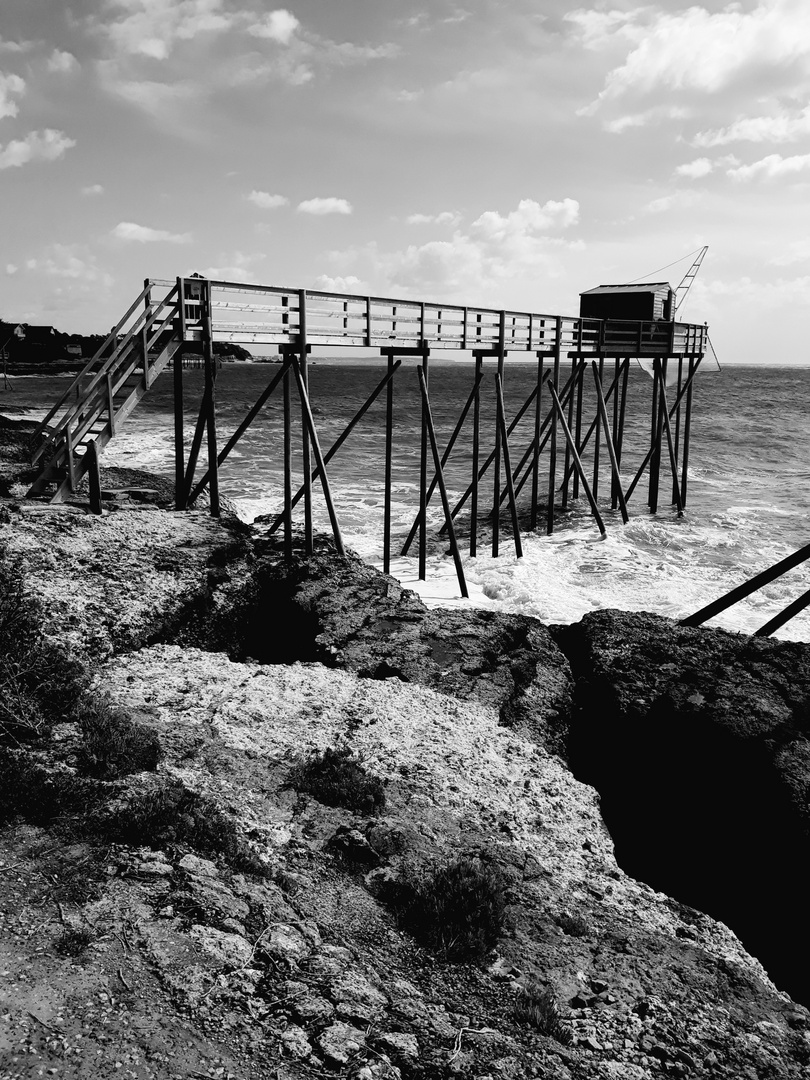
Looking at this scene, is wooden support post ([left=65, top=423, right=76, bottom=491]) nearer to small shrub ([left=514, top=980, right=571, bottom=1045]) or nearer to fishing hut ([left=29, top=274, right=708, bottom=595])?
fishing hut ([left=29, top=274, right=708, bottom=595])

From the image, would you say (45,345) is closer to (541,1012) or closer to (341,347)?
(341,347)

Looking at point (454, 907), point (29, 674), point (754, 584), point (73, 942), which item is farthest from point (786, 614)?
point (29, 674)

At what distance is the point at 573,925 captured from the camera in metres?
5.25

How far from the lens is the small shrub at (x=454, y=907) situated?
4.87 metres

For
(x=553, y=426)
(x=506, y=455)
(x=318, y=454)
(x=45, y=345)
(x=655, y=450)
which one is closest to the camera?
(x=318, y=454)

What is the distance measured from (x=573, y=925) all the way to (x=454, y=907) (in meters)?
0.81

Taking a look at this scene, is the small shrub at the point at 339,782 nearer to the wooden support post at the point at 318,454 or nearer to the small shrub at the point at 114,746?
the small shrub at the point at 114,746

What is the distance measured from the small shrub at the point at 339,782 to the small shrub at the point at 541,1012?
77.6 inches

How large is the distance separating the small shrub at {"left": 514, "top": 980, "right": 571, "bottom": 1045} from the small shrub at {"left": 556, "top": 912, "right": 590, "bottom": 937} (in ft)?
2.08

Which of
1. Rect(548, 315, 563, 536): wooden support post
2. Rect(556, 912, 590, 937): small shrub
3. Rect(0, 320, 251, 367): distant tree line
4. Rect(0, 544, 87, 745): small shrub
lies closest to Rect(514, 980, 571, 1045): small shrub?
Rect(556, 912, 590, 937): small shrub

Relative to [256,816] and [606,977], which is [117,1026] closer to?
[256,816]

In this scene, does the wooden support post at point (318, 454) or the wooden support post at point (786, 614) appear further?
the wooden support post at point (318, 454)

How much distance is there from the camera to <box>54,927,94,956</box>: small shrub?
4145 mm

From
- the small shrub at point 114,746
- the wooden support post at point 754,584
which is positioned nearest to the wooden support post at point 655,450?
the wooden support post at point 754,584
